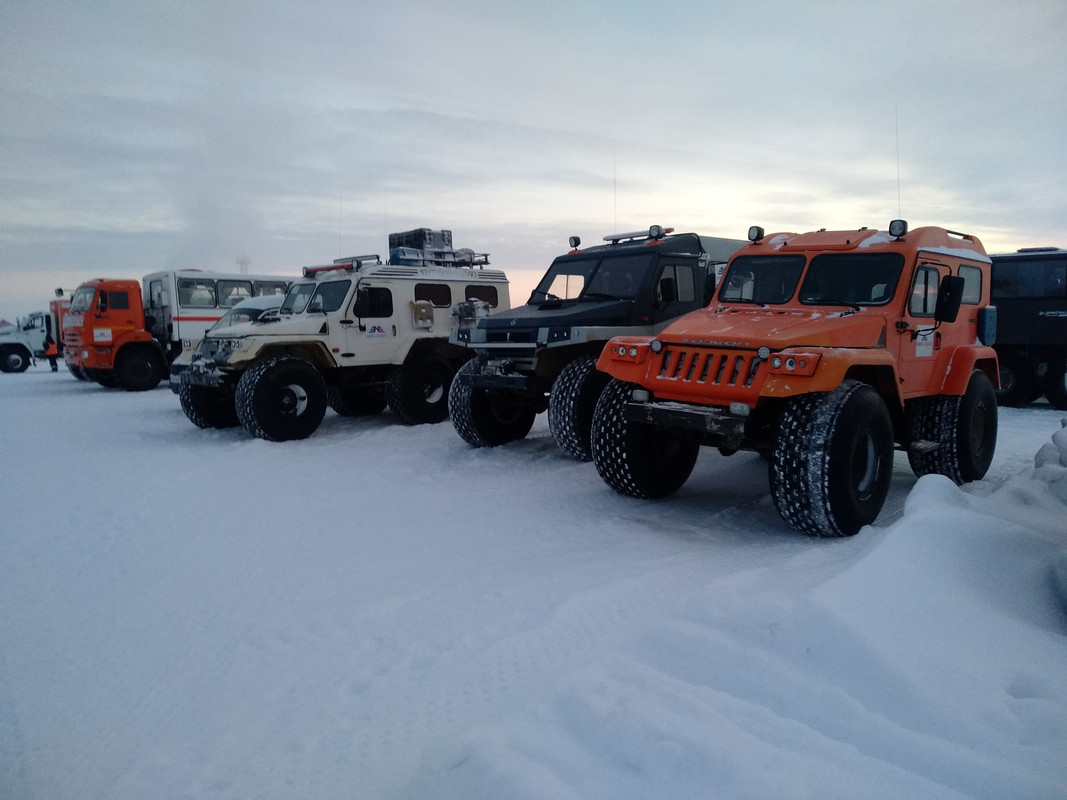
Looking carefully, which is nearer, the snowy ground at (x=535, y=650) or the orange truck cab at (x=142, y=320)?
the snowy ground at (x=535, y=650)

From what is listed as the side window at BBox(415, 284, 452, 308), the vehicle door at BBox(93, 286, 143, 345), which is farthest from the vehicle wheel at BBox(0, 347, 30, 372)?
the side window at BBox(415, 284, 452, 308)

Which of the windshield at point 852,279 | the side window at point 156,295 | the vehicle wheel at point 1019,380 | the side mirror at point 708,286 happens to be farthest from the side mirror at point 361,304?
the vehicle wheel at point 1019,380

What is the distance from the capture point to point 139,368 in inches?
632

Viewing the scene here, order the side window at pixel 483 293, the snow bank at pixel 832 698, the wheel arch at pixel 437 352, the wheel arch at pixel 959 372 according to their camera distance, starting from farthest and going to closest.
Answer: the side window at pixel 483 293 < the wheel arch at pixel 437 352 < the wheel arch at pixel 959 372 < the snow bank at pixel 832 698

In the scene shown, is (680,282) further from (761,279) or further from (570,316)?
(761,279)

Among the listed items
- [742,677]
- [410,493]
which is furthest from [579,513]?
[742,677]

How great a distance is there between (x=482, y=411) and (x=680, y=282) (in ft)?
8.57

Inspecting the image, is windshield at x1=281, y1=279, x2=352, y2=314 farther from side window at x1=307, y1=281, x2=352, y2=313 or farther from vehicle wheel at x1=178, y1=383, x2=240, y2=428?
vehicle wheel at x1=178, y1=383, x2=240, y2=428

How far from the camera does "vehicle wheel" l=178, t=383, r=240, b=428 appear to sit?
9.68 metres

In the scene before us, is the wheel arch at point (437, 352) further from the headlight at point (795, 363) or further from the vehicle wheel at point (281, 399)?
the headlight at point (795, 363)

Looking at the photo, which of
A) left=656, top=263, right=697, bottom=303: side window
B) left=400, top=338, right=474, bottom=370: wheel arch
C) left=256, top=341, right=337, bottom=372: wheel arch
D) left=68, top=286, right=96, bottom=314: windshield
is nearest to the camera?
left=656, top=263, right=697, bottom=303: side window

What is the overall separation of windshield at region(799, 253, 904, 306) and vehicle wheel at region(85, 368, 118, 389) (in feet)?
50.5

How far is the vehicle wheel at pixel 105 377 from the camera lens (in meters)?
16.1

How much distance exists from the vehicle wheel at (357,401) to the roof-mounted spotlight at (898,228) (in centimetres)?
718
